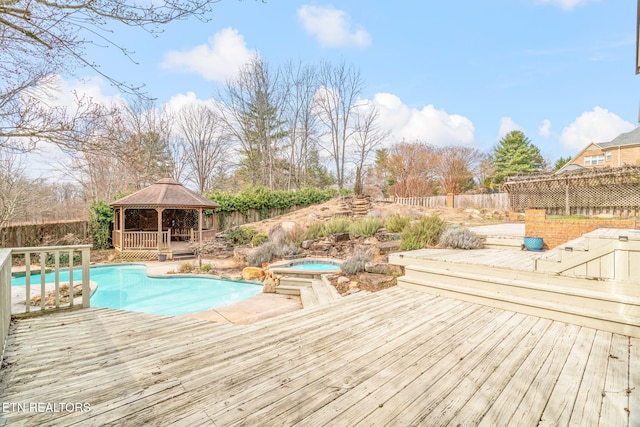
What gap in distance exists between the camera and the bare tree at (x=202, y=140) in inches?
867

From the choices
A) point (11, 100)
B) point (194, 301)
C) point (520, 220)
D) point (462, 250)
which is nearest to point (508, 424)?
point (462, 250)

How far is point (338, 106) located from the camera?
22516 mm

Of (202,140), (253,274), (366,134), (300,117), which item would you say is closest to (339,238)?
(253,274)

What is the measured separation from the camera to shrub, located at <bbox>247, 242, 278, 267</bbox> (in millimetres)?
8914

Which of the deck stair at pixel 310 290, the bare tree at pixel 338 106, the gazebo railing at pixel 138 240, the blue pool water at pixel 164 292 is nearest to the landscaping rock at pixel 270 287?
the deck stair at pixel 310 290

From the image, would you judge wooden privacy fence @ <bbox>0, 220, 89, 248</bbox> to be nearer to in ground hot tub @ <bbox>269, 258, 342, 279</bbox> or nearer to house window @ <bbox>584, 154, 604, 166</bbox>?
in ground hot tub @ <bbox>269, 258, 342, 279</bbox>

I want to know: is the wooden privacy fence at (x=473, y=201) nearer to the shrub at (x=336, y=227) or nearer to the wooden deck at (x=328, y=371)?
the shrub at (x=336, y=227)

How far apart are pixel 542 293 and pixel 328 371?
2721 millimetres

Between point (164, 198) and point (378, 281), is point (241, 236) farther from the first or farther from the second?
point (378, 281)

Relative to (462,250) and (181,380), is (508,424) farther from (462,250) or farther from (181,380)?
(462,250)

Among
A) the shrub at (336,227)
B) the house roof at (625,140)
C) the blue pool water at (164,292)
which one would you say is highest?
the house roof at (625,140)

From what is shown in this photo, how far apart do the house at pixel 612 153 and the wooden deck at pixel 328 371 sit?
2280cm

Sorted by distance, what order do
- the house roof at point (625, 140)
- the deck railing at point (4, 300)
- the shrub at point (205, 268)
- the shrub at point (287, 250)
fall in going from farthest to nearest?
1. the house roof at point (625, 140)
2. the shrub at point (287, 250)
3. the shrub at point (205, 268)
4. the deck railing at point (4, 300)

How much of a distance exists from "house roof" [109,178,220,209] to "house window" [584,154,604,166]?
2964 centimetres
